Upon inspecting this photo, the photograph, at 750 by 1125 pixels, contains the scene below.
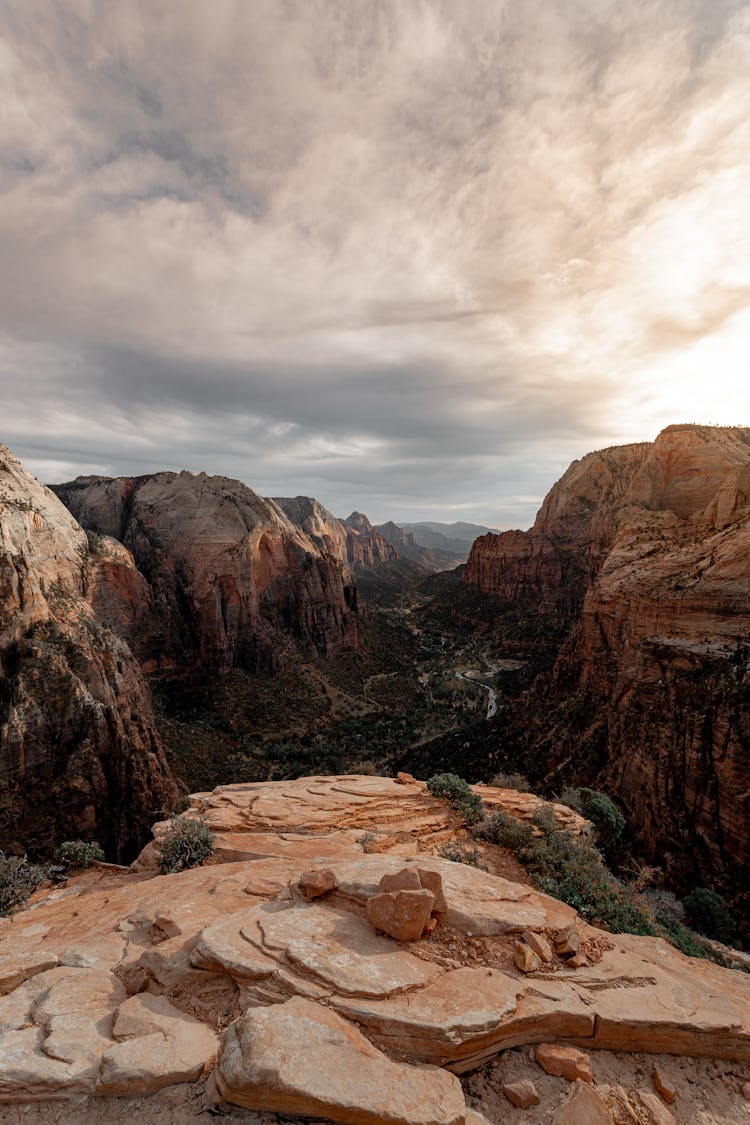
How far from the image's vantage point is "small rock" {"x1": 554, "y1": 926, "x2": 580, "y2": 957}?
24.6ft

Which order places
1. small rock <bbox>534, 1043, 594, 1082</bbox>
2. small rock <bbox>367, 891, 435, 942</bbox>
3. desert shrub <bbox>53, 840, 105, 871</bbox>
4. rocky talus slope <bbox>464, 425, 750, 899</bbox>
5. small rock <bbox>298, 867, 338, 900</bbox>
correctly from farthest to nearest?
rocky talus slope <bbox>464, 425, 750, 899</bbox>
desert shrub <bbox>53, 840, 105, 871</bbox>
small rock <bbox>298, 867, 338, 900</bbox>
small rock <bbox>367, 891, 435, 942</bbox>
small rock <bbox>534, 1043, 594, 1082</bbox>

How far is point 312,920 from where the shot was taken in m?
7.64

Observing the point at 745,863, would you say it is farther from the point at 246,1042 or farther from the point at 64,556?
the point at 64,556

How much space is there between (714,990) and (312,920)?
21.8 feet

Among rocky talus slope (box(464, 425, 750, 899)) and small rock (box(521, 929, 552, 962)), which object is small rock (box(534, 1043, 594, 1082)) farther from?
rocky talus slope (box(464, 425, 750, 899))

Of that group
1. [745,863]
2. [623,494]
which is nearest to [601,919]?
[745,863]

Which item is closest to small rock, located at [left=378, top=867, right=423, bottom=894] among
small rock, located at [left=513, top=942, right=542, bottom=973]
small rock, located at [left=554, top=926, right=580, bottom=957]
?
small rock, located at [left=513, top=942, right=542, bottom=973]

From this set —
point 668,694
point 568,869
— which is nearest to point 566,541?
point 668,694

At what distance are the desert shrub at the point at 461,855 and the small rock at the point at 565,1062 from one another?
5.77 m

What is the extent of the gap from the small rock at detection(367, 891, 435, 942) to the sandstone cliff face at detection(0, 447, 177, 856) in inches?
997

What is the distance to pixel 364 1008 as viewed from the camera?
575cm

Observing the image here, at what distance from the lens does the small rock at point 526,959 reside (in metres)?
6.98

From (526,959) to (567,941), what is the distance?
3.67 ft

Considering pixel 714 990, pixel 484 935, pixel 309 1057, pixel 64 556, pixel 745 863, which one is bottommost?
pixel 745 863
